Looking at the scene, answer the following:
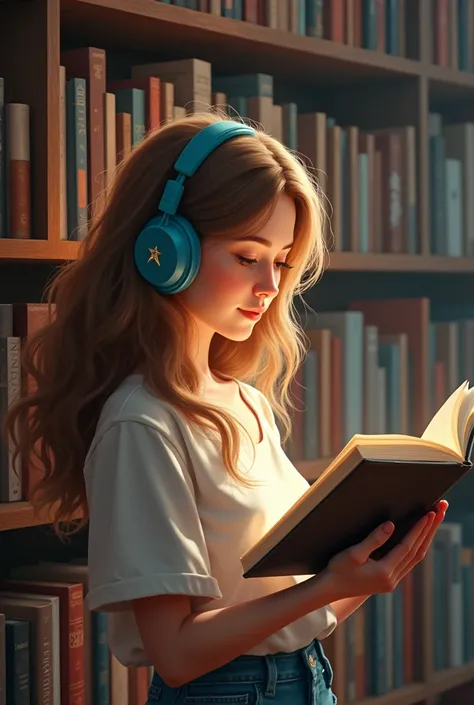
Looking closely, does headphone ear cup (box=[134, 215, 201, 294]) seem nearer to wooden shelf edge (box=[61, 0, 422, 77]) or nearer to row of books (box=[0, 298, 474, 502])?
wooden shelf edge (box=[61, 0, 422, 77])

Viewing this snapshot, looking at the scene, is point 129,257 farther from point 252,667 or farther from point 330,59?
point 330,59

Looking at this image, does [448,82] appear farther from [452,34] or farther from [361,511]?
[361,511]

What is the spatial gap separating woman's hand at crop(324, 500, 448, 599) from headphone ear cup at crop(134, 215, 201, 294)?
352 mm

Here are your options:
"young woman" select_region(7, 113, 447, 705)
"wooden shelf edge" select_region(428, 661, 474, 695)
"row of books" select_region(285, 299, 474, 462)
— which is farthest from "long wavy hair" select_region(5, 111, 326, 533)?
"wooden shelf edge" select_region(428, 661, 474, 695)

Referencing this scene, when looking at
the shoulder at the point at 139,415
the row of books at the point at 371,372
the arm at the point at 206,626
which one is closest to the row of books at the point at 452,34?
the row of books at the point at 371,372

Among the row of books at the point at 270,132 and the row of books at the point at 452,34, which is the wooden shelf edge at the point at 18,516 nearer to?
the row of books at the point at 270,132

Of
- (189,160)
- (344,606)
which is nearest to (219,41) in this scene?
(189,160)

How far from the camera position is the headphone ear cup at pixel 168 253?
1247 millimetres

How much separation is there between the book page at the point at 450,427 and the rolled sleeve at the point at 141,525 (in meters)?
0.29

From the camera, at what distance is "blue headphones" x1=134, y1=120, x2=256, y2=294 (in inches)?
49.3

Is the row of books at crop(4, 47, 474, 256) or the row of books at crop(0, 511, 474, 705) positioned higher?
the row of books at crop(4, 47, 474, 256)

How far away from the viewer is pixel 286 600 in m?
1.20

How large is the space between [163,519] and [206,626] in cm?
12

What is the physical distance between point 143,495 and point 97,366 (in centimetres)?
20
